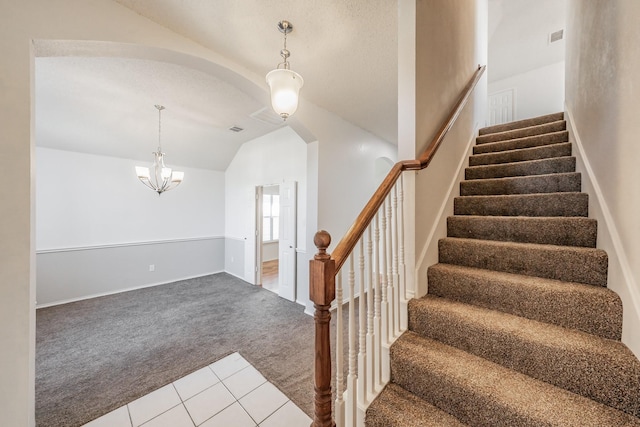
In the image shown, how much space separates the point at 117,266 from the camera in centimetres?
446

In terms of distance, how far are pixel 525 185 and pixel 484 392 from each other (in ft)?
5.78

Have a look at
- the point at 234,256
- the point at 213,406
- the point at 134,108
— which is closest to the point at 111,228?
the point at 234,256

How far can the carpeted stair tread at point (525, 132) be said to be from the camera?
7.68 feet

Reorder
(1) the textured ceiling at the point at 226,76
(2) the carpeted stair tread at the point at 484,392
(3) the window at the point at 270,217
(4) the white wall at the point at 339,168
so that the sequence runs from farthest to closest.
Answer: (3) the window at the point at 270,217
(4) the white wall at the point at 339,168
(1) the textured ceiling at the point at 226,76
(2) the carpeted stair tread at the point at 484,392

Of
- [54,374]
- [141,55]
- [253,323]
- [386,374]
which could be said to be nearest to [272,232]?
[253,323]

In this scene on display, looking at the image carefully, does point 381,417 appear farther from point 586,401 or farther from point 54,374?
point 54,374

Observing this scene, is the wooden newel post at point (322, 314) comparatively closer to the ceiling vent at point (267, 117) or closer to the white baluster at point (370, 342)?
the white baluster at point (370, 342)

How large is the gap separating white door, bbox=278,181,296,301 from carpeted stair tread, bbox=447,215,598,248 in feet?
8.62

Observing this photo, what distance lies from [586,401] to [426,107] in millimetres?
1770

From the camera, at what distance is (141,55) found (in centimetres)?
188

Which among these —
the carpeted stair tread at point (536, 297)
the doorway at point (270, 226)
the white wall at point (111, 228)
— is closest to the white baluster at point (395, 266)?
the carpeted stair tread at point (536, 297)

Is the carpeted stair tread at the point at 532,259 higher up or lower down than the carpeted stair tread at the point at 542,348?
higher up

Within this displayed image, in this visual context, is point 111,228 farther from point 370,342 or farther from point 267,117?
point 370,342

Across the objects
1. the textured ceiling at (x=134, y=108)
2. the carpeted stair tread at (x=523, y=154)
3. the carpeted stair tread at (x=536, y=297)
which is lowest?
the carpeted stair tread at (x=536, y=297)
